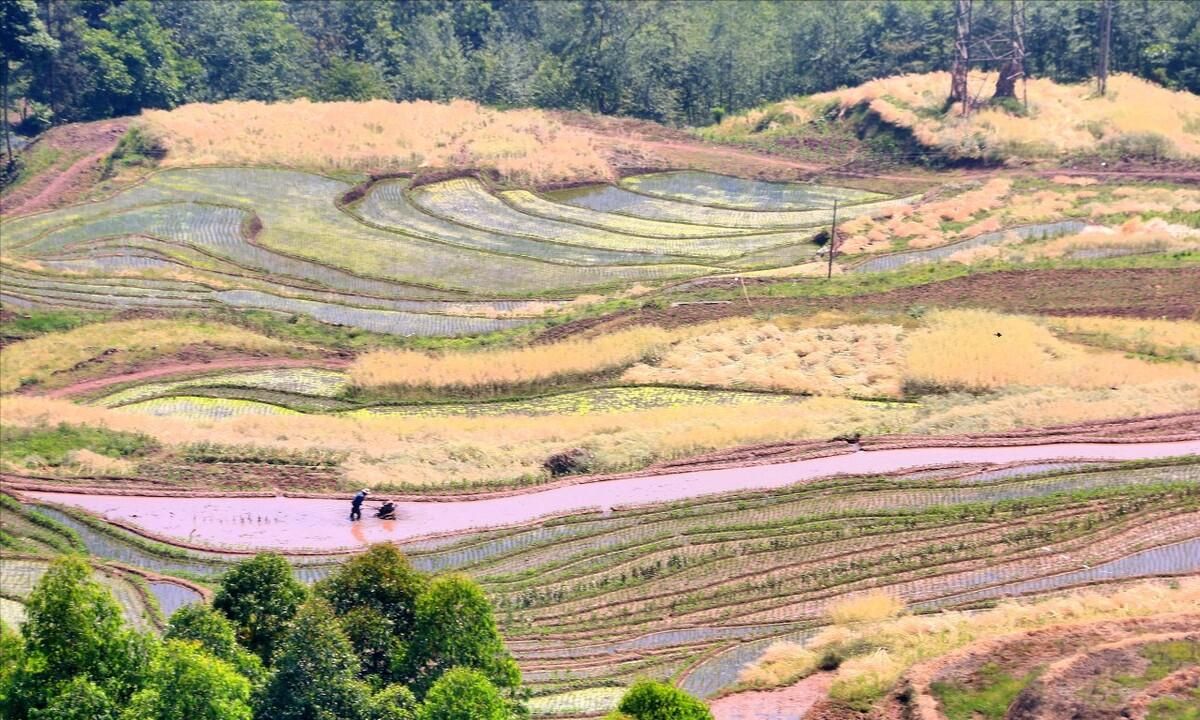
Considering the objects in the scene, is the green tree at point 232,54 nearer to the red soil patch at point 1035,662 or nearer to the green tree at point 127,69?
the green tree at point 127,69

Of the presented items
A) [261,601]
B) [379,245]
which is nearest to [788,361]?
[379,245]

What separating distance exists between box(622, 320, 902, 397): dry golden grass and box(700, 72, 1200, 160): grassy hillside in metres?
27.0

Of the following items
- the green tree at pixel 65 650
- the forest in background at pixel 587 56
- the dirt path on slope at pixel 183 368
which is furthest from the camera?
the forest in background at pixel 587 56

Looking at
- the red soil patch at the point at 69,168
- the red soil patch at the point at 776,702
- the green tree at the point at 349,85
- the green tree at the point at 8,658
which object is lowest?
the red soil patch at the point at 776,702

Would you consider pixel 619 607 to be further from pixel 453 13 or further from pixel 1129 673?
pixel 453 13

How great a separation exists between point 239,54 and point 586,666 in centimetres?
7260

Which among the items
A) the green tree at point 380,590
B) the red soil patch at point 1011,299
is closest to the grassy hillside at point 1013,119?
the red soil patch at point 1011,299

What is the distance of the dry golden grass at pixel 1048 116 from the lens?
70.6 meters

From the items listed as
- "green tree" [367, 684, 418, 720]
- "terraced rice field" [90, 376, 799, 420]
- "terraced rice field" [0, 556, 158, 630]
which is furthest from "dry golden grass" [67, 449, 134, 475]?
"green tree" [367, 684, 418, 720]

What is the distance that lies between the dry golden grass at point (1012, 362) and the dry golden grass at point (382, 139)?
30.1 meters

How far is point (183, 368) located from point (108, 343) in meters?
3.79

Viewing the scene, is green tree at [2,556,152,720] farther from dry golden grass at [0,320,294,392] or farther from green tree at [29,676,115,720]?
dry golden grass at [0,320,294,392]

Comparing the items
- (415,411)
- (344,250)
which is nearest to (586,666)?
(415,411)

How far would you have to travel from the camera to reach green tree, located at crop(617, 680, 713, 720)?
22188 mm
